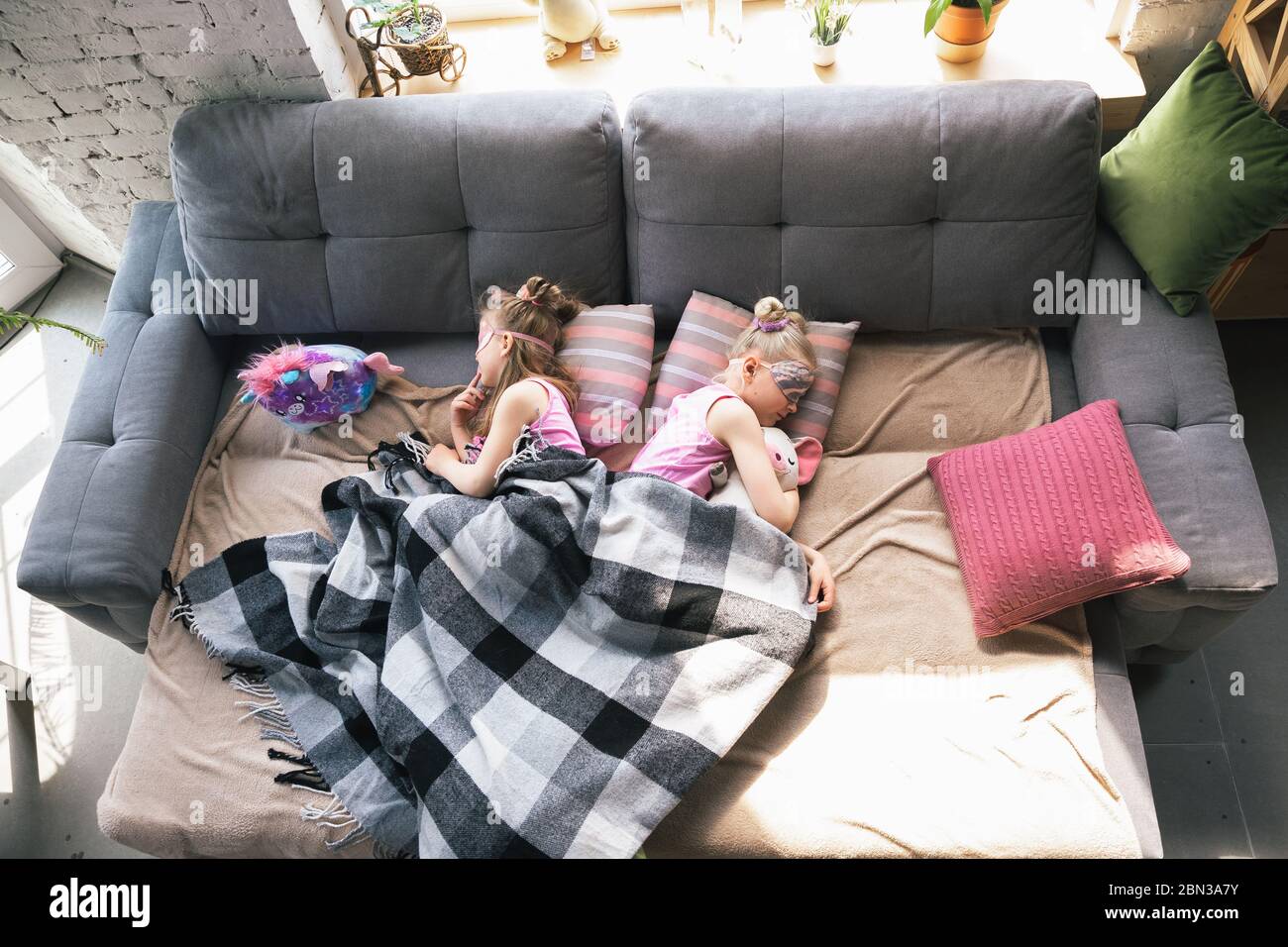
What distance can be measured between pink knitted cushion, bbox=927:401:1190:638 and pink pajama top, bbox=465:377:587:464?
810 mm

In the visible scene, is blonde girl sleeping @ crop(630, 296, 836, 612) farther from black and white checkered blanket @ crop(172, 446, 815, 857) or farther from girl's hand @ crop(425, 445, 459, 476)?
girl's hand @ crop(425, 445, 459, 476)

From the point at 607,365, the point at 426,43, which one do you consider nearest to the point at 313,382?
the point at 607,365

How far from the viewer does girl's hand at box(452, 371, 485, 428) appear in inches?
78.7

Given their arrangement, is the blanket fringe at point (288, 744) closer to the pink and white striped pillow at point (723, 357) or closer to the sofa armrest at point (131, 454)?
the sofa armrest at point (131, 454)

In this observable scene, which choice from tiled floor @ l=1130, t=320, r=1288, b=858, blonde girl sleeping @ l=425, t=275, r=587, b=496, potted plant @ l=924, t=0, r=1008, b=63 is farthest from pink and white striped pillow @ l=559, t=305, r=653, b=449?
tiled floor @ l=1130, t=320, r=1288, b=858

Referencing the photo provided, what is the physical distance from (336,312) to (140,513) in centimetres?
63

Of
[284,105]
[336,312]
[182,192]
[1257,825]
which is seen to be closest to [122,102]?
[182,192]

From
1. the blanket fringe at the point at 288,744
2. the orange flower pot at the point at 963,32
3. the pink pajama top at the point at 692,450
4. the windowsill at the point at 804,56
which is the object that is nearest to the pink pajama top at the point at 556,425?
the pink pajama top at the point at 692,450

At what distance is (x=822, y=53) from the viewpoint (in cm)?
222

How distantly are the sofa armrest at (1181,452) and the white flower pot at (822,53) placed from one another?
0.80 m

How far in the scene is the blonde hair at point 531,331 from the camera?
6.36ft

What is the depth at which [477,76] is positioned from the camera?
235 cm

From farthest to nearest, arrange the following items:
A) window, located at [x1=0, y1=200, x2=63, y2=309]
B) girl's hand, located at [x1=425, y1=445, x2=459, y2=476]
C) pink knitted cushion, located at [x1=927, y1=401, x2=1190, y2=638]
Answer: window, located at [x1=0, y1=200, x2=63, y2=309] < girl's hand, located at [x1=425, y1=445, x2=459, y2=476] < pink knitted cushion, located at [x1=927, y1=401, x2=1190, y2=638]

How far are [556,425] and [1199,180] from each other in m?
1.44
